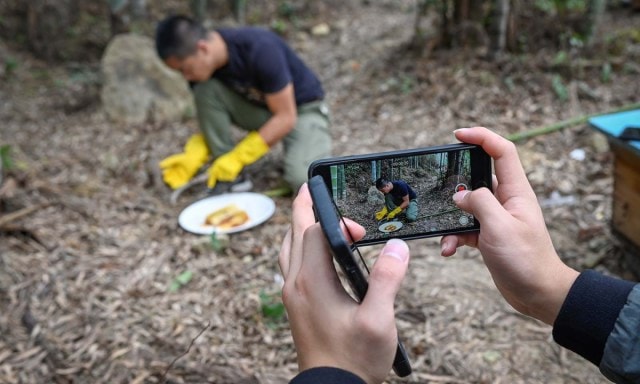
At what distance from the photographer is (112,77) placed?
4445 mm

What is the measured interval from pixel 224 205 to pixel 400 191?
6.18 ft

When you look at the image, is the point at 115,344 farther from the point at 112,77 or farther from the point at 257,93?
the point at 112,77

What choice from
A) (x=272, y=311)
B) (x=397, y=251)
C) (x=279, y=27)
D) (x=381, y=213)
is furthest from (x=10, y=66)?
(x=397, y=251)

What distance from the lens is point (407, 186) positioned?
1184mm

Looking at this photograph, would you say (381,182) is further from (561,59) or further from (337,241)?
(561,59)

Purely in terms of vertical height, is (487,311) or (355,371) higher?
(355,371)

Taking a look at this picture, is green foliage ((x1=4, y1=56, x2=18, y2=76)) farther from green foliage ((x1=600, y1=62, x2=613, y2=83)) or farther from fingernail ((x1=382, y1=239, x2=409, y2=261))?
fingernail ((x1=382, y1=239, x2=409, y2=261))

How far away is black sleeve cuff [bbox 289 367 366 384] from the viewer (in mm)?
799

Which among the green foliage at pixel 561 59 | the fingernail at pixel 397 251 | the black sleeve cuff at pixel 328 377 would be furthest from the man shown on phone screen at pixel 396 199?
the green foliage at pixel 561 59

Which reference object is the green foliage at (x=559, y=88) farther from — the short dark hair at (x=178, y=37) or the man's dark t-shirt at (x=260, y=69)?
the short dark hair at (x=178, y=37)

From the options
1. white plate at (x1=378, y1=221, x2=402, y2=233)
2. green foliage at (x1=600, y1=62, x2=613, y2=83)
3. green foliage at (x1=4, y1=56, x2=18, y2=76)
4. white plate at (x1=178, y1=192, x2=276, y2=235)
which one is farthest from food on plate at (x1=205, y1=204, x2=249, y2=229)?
green foliage at (x1=4, y1=56, x2=18, y2=76)

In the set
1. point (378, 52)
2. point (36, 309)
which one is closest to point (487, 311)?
point (36, 309)

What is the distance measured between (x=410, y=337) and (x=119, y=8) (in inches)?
170

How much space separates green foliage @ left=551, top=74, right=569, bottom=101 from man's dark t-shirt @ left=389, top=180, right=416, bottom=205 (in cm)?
294
